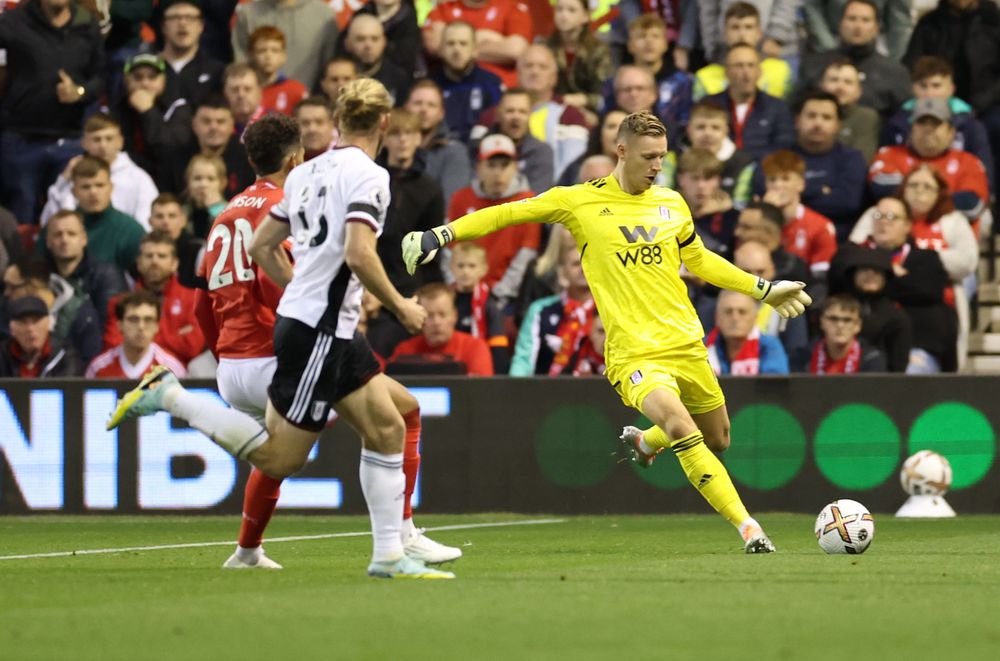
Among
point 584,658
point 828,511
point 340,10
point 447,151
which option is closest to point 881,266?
point 447,151

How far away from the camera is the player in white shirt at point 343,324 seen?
8312 mm

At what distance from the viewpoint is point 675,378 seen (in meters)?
11.1

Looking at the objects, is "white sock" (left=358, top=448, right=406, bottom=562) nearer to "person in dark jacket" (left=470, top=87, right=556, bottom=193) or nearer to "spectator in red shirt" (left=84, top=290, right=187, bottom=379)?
"spectator in red shirt" (left=84, top=290, right=187, bottom=379)

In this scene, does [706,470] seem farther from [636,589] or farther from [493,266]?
[493,266]

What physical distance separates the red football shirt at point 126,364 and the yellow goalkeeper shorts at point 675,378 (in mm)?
5414

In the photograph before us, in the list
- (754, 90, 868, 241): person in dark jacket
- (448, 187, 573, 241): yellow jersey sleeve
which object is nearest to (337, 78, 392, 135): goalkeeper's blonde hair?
(448, 187, 573, 241): yellow jersey sleeve

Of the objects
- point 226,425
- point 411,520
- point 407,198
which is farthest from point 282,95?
point 226,425

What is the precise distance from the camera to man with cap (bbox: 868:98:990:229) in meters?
16.6

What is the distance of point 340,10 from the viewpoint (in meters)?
19.2

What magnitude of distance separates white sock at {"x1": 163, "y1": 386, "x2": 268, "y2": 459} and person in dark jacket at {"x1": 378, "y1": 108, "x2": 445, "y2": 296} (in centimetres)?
710

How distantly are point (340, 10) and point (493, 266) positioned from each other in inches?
160

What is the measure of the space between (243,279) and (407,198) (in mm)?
6826

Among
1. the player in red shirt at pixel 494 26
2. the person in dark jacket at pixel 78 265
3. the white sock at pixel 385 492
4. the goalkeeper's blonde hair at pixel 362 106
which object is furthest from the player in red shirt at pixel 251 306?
the player in red shirt at pixel 494 26

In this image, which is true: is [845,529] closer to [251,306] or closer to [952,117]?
[251,306]
